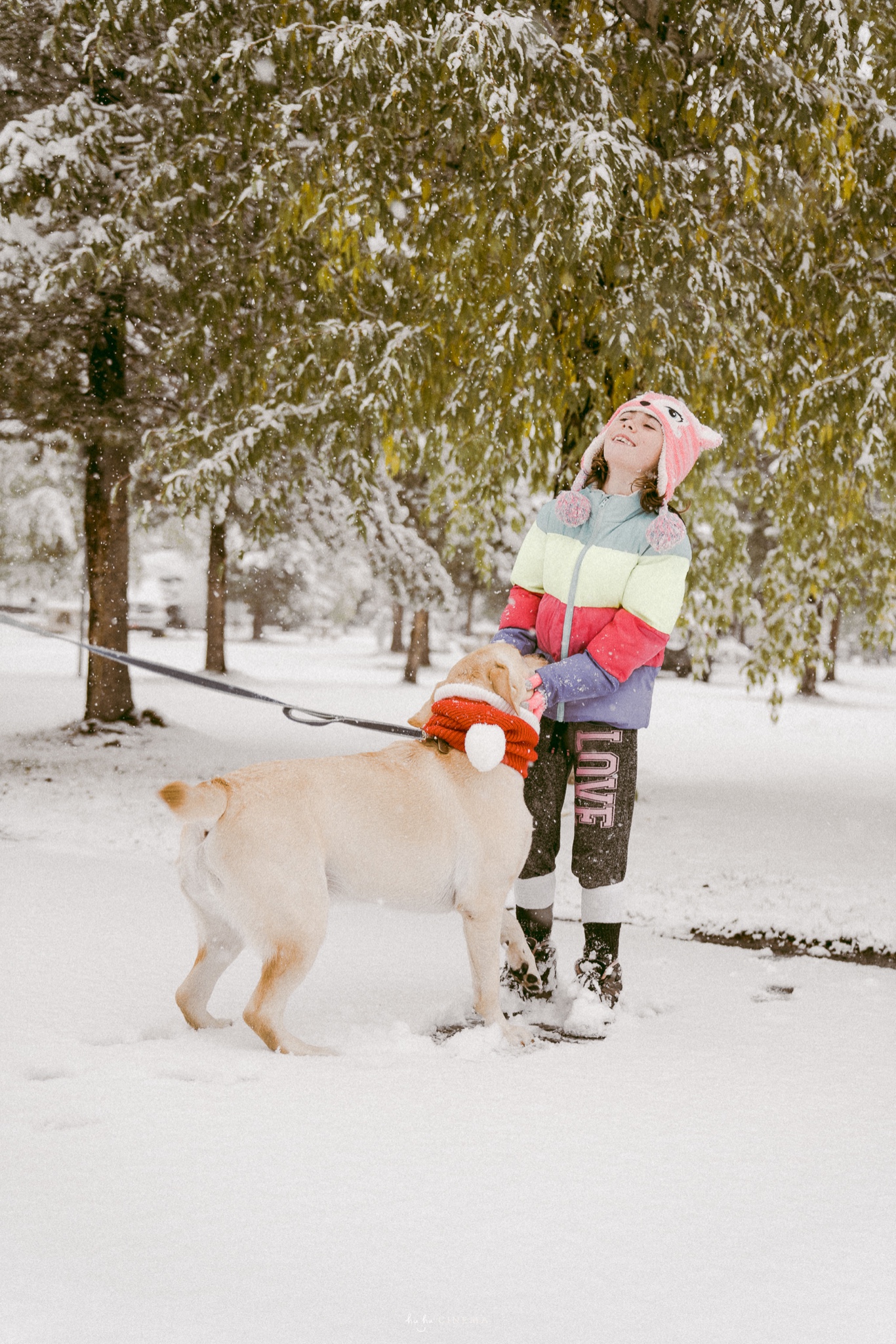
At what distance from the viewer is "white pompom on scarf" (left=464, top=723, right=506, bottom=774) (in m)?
Answer: 3.02

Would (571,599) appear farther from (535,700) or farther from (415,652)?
(415,652)

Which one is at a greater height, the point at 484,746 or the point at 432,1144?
the point at 484,746

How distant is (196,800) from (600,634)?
4.38 ft

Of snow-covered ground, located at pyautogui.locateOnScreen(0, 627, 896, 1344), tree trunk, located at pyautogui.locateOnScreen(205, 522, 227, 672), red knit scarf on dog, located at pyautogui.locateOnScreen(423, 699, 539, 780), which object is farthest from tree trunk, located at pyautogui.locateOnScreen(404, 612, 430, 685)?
red knit scarf on dog, located at pyautogui.locateOnScreen(423, 699, 539, 780)

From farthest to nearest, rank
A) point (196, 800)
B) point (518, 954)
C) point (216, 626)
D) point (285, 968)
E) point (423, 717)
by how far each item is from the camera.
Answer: point (216, 626), point (518, 954), point (423, 717), point (285, 968), point (196, 800)

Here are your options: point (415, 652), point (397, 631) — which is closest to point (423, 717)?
point (415, 652)

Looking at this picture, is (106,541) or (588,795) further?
(106,541)

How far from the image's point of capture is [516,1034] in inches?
129

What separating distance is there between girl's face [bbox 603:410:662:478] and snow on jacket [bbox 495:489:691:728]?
0.38ft

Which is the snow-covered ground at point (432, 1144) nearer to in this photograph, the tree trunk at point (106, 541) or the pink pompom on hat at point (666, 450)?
the pink pompom on hat at point (666, 450)

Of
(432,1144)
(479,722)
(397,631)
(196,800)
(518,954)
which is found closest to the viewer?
(432,1144)

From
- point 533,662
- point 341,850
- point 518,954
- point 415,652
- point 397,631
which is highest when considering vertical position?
point 533,662

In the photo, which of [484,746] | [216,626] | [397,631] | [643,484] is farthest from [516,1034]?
[397,631]

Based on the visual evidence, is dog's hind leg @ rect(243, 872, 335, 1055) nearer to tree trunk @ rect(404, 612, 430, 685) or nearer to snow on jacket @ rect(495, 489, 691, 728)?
snow on jacket @ rect(495, 489, 691, 728)
